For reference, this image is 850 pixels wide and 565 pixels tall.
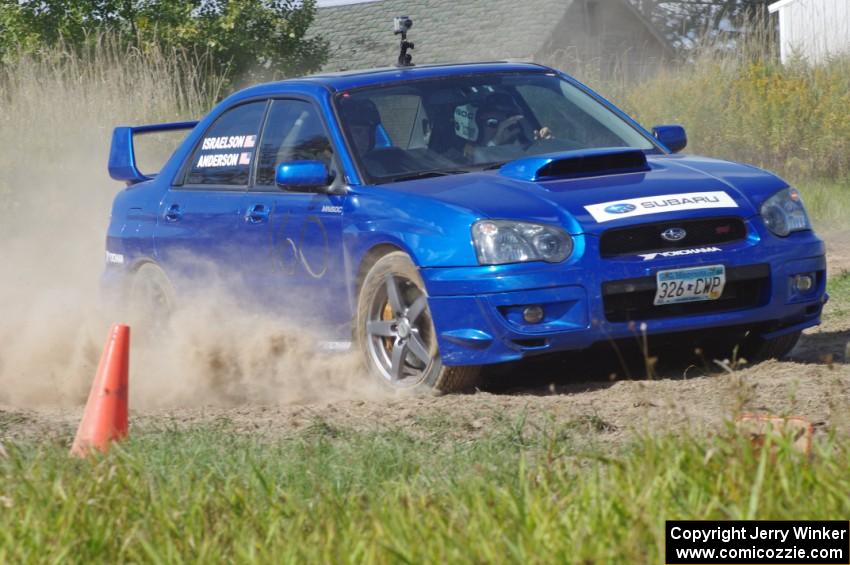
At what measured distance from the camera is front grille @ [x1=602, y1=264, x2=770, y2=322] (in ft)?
21.4

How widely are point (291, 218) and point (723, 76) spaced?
13667mm

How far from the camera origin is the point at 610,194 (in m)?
6.69

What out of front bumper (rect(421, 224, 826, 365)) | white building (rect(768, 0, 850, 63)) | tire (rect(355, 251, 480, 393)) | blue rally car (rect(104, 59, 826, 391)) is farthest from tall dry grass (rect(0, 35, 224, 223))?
white building (rect(768, 0, 850, 63))

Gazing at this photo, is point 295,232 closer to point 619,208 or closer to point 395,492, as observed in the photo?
point 619,208

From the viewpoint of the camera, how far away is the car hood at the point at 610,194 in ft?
21.5

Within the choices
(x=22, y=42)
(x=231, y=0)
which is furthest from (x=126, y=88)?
(x=231, y=0)

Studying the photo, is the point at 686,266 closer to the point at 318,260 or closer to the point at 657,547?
the point at 318,260

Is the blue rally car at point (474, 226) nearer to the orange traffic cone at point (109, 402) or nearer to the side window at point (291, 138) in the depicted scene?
the side window at point (291, 138)

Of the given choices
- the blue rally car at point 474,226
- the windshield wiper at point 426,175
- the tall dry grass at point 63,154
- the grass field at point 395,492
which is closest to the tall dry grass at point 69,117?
the tall dry grass at point 63,154

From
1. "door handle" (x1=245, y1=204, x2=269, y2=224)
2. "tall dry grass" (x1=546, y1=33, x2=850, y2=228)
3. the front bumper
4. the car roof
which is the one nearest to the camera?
the front bumper

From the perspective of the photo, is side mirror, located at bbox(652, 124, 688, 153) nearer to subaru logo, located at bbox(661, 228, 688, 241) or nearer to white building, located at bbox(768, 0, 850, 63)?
subaru logo, located at bbox(661, 228, 688, 241)

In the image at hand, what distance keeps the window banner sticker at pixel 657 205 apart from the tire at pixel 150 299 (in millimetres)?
3100

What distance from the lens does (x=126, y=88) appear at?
782 inches

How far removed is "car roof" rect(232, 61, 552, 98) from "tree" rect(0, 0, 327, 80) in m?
16.4
